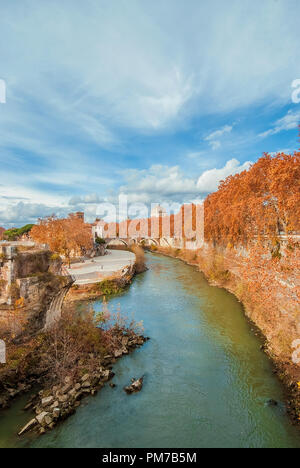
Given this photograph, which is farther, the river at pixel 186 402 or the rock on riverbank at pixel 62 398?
the rock on riverbank at pixel 62 398

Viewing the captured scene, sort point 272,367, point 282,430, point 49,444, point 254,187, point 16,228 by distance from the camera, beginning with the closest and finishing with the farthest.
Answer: point 49,444
point 282,430
point 272,367
point 254,187
point 16,228

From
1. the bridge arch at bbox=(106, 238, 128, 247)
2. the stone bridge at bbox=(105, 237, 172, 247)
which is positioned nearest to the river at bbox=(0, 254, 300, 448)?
the stone bridge at bbox=(105, 237, 172, 247)

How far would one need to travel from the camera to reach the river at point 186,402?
7543mm

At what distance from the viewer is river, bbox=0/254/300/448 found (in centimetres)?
754

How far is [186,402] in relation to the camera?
29.9ft

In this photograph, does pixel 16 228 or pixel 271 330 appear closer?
pixel 271 330

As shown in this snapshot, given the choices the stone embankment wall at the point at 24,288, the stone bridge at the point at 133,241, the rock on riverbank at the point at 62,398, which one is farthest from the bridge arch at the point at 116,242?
the rock on riverbank at the point at 62,398

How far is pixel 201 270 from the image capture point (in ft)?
111

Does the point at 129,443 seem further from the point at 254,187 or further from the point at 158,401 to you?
the point at 254,187

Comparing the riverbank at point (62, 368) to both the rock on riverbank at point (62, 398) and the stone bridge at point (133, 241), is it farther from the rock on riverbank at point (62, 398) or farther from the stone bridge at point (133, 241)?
the stone bridge at point (133, 241)

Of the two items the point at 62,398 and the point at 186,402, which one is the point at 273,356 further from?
the point at 62,398
